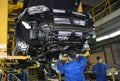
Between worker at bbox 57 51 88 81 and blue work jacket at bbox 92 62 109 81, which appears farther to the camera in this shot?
blue work jacket at bbox 92 62 109 81

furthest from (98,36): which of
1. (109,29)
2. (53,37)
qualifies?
(53,37)

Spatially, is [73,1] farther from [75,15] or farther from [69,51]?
[69,51]

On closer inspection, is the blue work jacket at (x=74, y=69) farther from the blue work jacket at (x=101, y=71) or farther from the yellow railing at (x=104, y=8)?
the yellow railing at (x=104, y=8)

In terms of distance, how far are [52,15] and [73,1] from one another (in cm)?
111

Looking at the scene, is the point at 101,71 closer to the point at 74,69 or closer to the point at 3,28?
the point at 74,69

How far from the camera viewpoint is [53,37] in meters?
3.40

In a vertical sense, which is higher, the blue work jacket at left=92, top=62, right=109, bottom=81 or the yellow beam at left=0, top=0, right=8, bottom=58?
the yellow beam at left=0, top=0, right=8, bottom=58

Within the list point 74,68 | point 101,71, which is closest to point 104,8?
point 101,71

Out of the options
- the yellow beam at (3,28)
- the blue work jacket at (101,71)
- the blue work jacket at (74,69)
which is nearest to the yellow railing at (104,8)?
the blue work jacket at (101,71)

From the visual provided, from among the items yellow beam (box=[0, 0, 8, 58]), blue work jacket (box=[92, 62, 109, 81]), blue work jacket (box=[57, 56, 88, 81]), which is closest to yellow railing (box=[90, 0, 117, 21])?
blue work jacket (box=[92, 62, 109, 81])

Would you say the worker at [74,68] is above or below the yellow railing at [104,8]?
below

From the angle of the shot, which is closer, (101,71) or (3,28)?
(3,28)

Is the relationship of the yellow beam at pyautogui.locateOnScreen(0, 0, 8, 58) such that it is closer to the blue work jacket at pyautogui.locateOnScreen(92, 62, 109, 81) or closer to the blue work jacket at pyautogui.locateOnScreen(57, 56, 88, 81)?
the blue work jacket at pyautogui.locateOnScreen(57, 56, 88, 81)

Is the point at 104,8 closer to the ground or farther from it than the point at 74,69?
farther from it
